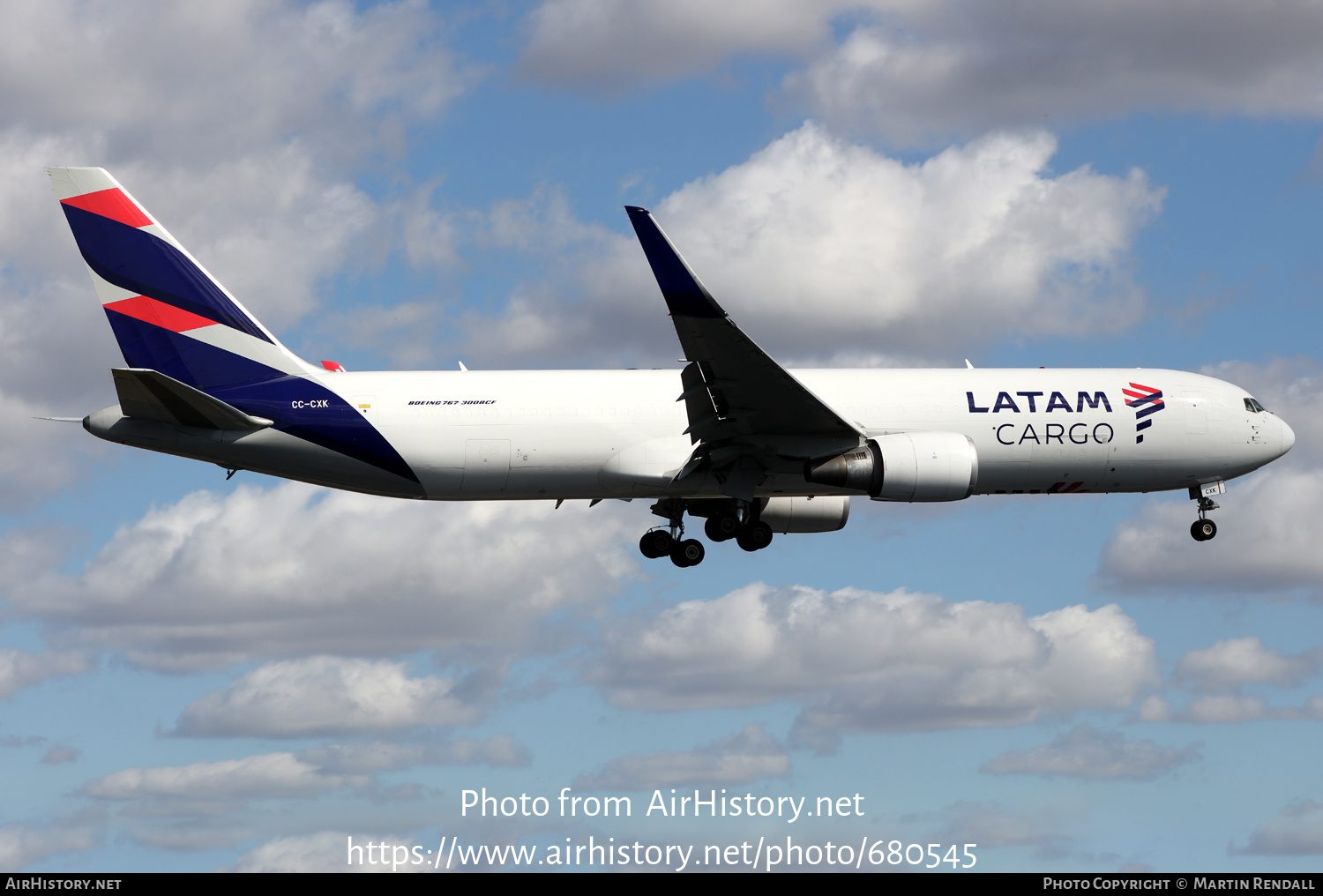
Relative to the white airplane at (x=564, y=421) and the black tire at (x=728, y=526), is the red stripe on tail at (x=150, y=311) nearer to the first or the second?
the white airplane at (x=564, y=421)

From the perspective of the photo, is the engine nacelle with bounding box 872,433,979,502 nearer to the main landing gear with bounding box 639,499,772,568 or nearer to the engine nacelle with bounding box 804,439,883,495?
the engine nacelle with bounding box 804,439,883,495

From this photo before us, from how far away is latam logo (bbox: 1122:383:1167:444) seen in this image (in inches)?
1656

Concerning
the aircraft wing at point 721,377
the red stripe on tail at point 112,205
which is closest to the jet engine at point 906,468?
the aircraft wing at point 721,377

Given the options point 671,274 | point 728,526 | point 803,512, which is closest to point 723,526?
point 728,526

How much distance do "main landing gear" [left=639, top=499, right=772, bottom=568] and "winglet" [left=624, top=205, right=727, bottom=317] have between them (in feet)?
36.4

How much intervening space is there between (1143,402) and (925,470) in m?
9.52

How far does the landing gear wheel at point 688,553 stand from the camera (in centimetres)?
4331

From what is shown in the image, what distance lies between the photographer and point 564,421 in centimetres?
3925

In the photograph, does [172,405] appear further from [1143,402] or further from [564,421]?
[1143,402]

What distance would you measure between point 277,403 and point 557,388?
8023mm

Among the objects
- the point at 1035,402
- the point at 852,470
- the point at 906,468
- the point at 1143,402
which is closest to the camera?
the point at 906,468

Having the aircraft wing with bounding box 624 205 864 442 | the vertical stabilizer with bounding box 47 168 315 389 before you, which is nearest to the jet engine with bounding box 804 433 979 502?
the aircraft wing with bounding box 624 205 864 442
